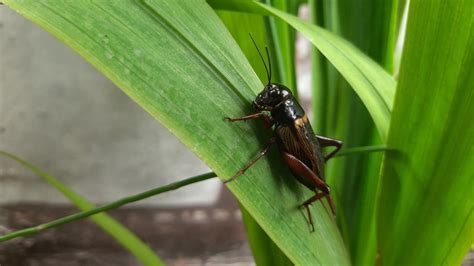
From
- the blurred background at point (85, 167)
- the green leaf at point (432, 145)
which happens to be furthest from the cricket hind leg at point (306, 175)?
the blurred background at point (85, 167)

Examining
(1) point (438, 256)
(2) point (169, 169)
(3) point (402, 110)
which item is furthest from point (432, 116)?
(2) point (169, 169)

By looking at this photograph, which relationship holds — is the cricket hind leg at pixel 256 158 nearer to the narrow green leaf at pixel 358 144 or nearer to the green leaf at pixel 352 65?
the green leaf at pixel 352 65

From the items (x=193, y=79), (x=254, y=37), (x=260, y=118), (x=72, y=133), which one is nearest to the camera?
(x=193, y=79)

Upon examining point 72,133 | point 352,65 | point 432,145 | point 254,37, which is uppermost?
point 72,133

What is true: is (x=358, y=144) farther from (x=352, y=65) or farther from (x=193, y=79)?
(x=193, y=79)

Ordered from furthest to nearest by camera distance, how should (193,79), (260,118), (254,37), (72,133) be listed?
(72,133), (254,37), (260,118), (193,79)

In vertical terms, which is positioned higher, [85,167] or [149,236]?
[85,167]

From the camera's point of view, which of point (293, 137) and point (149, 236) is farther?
point (149, 236)

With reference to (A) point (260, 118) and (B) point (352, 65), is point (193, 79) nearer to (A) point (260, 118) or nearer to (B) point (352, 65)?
(A) point (260, 118)

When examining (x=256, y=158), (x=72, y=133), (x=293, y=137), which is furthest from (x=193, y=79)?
(x=72, y=133)
